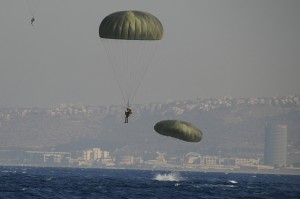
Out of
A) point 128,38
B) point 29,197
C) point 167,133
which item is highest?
point 128,38

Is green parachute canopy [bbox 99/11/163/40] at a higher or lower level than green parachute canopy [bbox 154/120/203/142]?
higher

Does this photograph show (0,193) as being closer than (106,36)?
No

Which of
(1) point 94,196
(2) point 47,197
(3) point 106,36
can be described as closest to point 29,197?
(2) point 47,197

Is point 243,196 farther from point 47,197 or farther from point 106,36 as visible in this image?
point 106,36

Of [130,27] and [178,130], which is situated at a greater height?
[130,27]

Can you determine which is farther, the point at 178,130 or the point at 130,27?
the point at 178,130

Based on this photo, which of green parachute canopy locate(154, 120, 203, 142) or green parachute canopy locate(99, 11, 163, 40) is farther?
green parachute canopy locate(154, 120, 203, 142)
